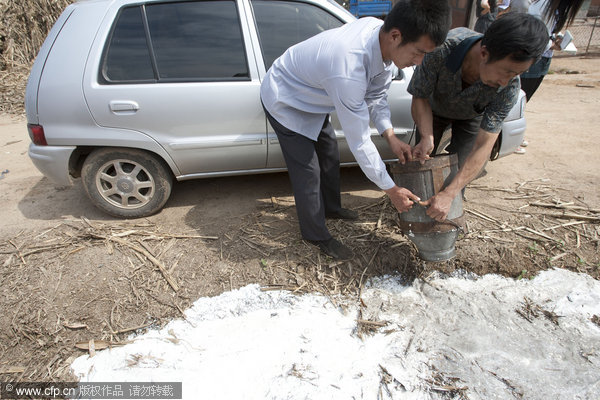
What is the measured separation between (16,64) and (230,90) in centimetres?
970

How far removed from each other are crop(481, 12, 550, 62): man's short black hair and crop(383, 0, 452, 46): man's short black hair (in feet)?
1.21

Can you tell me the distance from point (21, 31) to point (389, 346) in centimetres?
1212

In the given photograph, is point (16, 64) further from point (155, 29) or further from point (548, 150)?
point (548, 150)

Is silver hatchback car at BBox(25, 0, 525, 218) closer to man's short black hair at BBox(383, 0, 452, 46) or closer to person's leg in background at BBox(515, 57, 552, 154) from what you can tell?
man's short black hair at BBox(383, 0, 452, 46)

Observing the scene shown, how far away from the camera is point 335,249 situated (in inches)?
114

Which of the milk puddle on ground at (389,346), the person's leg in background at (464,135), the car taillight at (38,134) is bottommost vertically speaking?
the milk puddle on ground at (389,346)

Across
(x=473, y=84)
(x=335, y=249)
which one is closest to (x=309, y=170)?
(x=335, y=249)

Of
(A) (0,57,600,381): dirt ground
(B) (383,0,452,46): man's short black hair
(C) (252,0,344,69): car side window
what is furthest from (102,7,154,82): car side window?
(B) (383,0,452,46): man's short black hair

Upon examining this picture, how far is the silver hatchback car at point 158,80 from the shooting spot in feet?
9.86

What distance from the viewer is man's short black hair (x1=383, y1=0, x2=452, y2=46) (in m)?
1.80

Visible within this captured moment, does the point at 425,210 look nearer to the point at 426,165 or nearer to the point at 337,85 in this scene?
the point at 426,165

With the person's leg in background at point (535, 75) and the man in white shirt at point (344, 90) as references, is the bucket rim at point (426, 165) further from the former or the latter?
the person's leg in background at point (535, 75)

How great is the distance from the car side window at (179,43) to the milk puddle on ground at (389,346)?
6.03ft

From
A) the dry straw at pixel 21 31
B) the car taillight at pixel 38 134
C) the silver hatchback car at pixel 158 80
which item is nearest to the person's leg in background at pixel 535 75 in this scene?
the silver hatchback car at pixel 158 80
